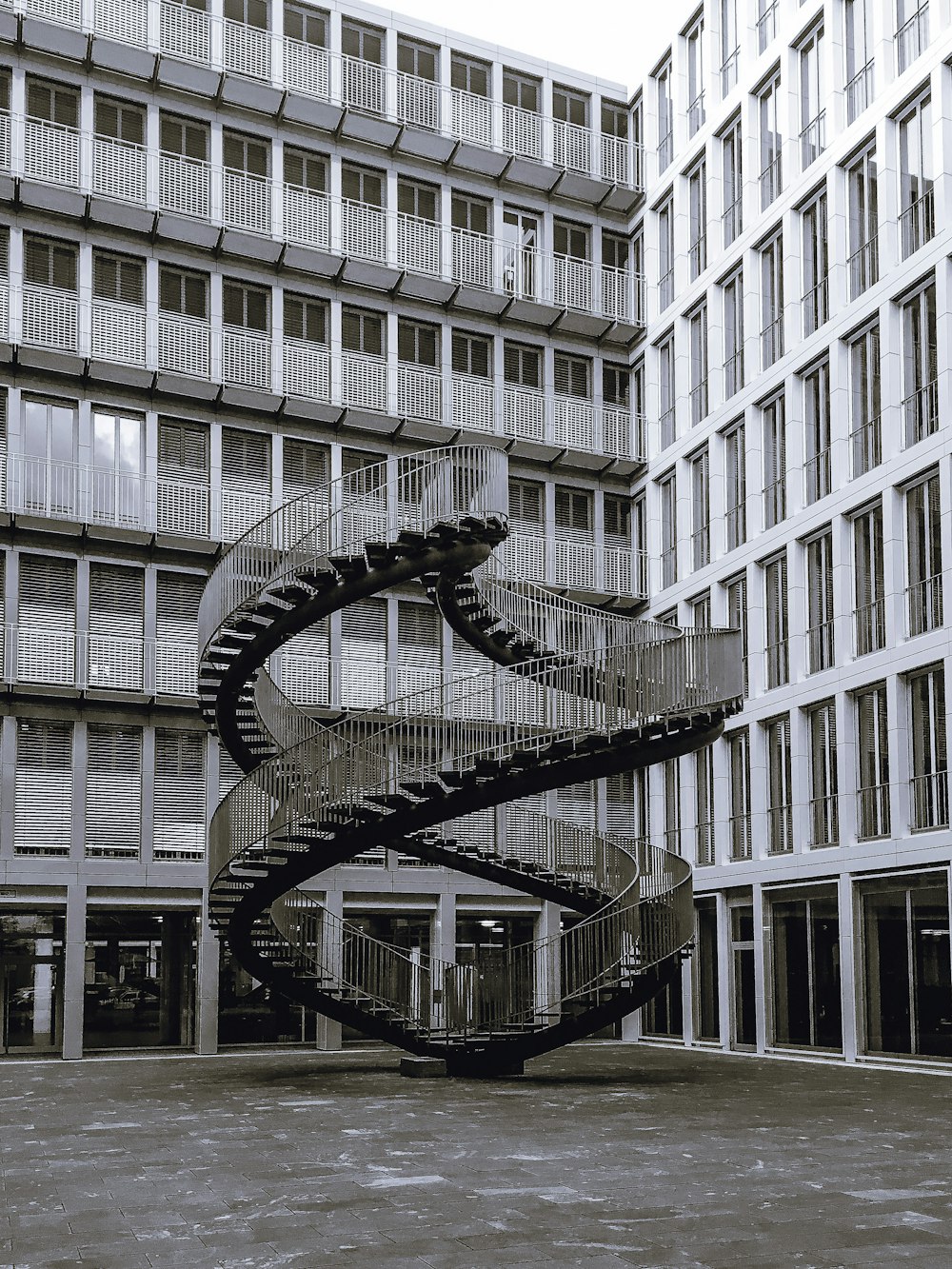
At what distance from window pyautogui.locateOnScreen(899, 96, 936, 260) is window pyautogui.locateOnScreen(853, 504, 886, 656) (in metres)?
4.82

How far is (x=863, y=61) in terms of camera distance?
98.9ft

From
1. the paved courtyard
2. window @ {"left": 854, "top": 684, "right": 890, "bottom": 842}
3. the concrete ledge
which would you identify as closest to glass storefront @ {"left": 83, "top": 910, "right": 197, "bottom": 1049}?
the paved courtyard

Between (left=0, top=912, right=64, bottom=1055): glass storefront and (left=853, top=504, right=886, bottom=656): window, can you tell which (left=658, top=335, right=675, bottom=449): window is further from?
(left=0, top=912, right=64, bottom=1055): glass storefront

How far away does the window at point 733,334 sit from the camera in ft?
113

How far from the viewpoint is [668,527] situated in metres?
37.7

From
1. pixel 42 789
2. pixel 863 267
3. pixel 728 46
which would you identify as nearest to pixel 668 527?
pixel 863 267

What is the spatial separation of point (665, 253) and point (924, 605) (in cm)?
1498

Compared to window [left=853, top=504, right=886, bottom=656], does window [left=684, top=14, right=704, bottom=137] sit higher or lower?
higher

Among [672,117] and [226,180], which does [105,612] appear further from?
[672,117]

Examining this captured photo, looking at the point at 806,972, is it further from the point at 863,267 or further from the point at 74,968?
the point at 74,968

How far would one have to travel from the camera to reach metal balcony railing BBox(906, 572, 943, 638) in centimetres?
2648

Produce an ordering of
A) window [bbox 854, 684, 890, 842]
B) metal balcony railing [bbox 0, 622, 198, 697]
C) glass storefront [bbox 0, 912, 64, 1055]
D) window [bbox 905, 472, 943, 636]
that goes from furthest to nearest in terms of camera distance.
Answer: metal balcony railing [bbox 0, 622, 198, 697] → glass storefront [bbox 0, 912, 64, 1055] → window [bbox 854, 684, 890, 842] → window [bbox 905, 472, 943, 636]

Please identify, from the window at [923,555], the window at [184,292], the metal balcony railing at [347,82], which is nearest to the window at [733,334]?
the metal balcony railing at [347,82]

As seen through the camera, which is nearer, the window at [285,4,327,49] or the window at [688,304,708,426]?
the window at [688,304,708,426]
